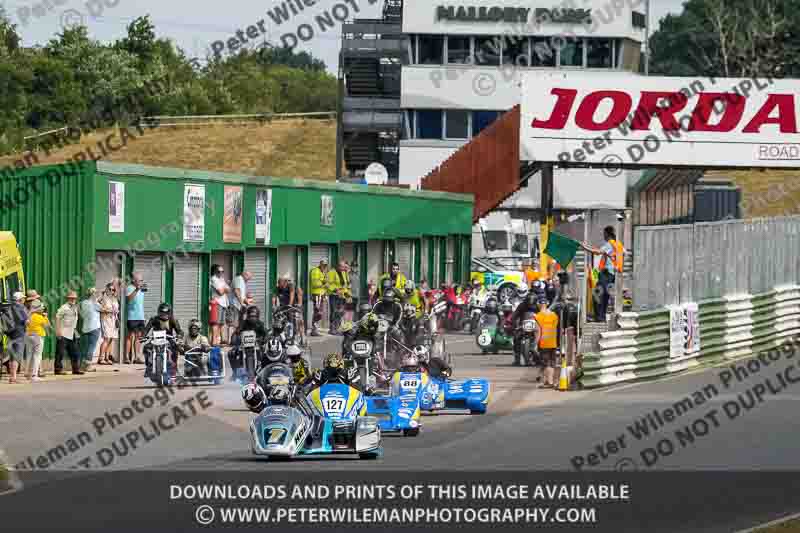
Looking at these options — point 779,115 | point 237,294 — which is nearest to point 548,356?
point 237,294

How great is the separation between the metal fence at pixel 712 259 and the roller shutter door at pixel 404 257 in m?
14.3

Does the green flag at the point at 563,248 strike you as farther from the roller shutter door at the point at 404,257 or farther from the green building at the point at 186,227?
the roller shutter door at the point at 404,257

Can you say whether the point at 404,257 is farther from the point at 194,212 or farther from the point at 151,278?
the point at 151,278

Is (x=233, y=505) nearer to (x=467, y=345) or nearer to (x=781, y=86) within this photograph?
(x=467, y=345)

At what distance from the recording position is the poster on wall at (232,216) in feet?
122

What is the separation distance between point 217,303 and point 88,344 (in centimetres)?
495

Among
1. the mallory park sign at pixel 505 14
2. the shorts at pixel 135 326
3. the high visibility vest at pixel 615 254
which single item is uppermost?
the mallory park sign at pixel 505 14

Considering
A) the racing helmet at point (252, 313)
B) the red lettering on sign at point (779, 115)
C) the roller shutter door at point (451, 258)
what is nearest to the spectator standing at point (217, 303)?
the racing helmet at point (252, 313)

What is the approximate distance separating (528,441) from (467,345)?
18486 mm

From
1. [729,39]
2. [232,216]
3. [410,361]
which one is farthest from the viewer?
[729,39]

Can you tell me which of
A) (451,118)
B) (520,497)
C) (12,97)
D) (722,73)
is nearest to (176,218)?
(520,497)

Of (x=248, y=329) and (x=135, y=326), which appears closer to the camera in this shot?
(x=248, y=329)

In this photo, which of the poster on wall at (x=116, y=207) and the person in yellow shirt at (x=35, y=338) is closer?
the person in yellow shirt at (x=35, y=338)

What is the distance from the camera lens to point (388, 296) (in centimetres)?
2608
